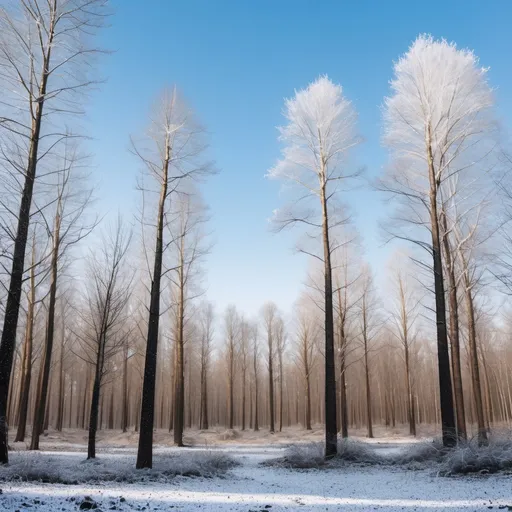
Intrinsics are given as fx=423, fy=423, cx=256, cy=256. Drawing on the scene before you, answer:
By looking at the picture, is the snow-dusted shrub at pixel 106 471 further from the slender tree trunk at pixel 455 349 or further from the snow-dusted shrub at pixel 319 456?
the slender tree trunk at pixel 455 349

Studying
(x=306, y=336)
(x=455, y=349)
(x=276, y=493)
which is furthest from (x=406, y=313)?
(x=276, y=493)

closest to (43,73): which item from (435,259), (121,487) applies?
(121,487)

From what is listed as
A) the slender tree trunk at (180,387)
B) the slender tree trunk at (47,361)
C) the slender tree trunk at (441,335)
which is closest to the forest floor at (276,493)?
the slender tree trunk at (441,335)

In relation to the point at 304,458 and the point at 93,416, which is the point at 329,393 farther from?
the point at 93,416

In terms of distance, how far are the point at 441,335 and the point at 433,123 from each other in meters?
5.93

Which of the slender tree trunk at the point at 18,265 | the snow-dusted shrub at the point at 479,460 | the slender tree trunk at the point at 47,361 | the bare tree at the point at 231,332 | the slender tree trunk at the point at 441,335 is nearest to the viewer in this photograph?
the slender tree trunk at the point at 18,265

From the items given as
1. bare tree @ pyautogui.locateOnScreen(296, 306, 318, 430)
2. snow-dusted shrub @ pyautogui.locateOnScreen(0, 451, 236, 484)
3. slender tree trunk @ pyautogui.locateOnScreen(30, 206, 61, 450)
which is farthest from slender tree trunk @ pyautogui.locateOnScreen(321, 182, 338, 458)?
bare tree @ pyautogui.locateOnScreen(296, 306, 318, 430)

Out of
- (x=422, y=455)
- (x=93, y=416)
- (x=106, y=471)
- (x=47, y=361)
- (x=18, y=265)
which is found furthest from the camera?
(x=47, y=361)

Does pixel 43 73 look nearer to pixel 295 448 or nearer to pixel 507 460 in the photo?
pixel 295 448

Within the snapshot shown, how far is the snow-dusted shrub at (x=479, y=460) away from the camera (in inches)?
→ 309

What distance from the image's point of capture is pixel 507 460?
7816 millimetres

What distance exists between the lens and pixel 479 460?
793 cm

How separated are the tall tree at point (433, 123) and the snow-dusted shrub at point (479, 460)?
2680 mm

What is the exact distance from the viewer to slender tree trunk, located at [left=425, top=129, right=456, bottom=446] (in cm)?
1005
